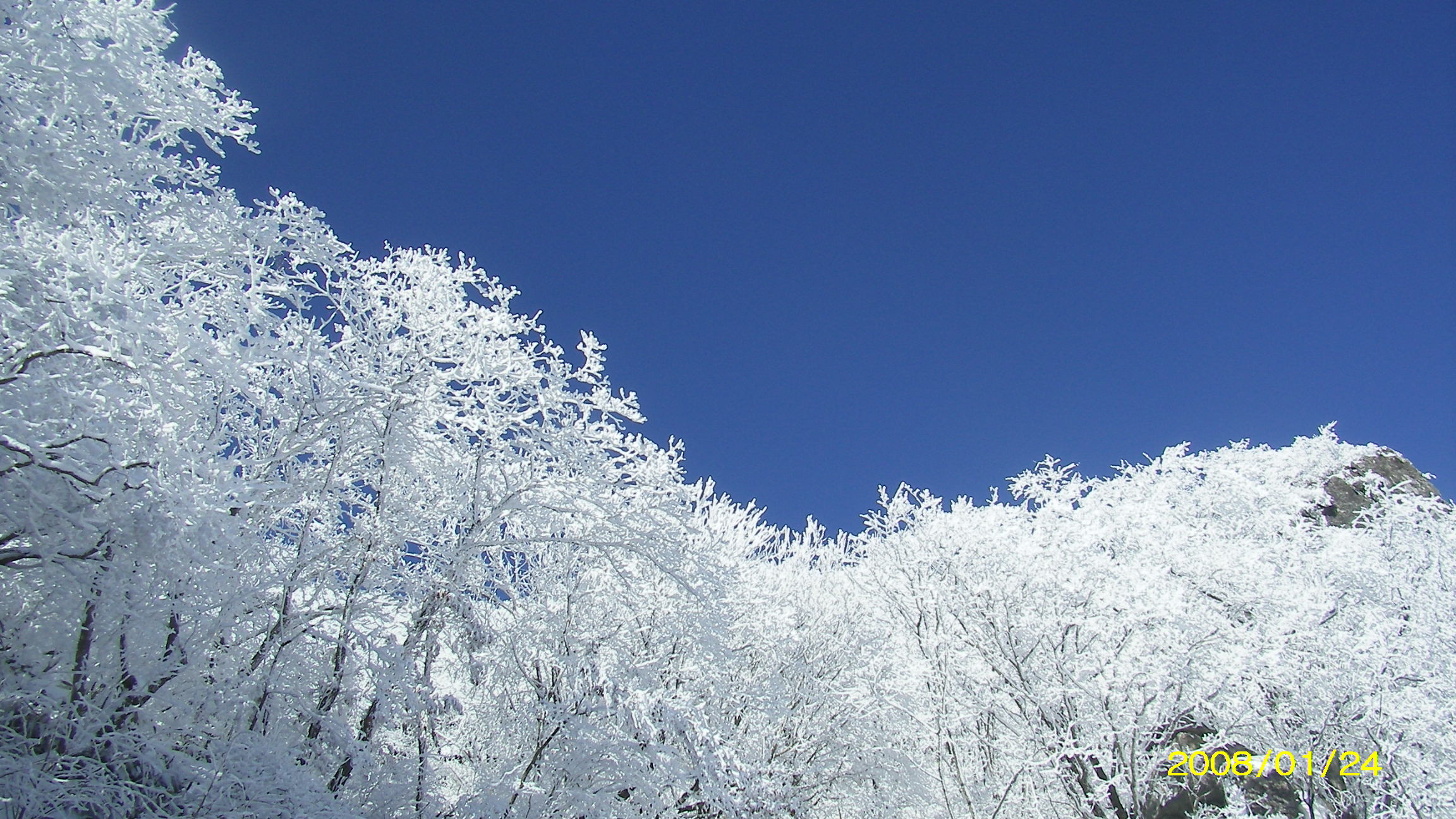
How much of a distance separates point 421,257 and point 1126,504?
12655 mm

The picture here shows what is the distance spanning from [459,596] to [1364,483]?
77.2ft

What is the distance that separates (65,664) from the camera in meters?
5.22

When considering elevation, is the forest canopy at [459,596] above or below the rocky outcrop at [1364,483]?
below

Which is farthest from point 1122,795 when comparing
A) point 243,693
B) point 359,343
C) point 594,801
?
point 359,343
